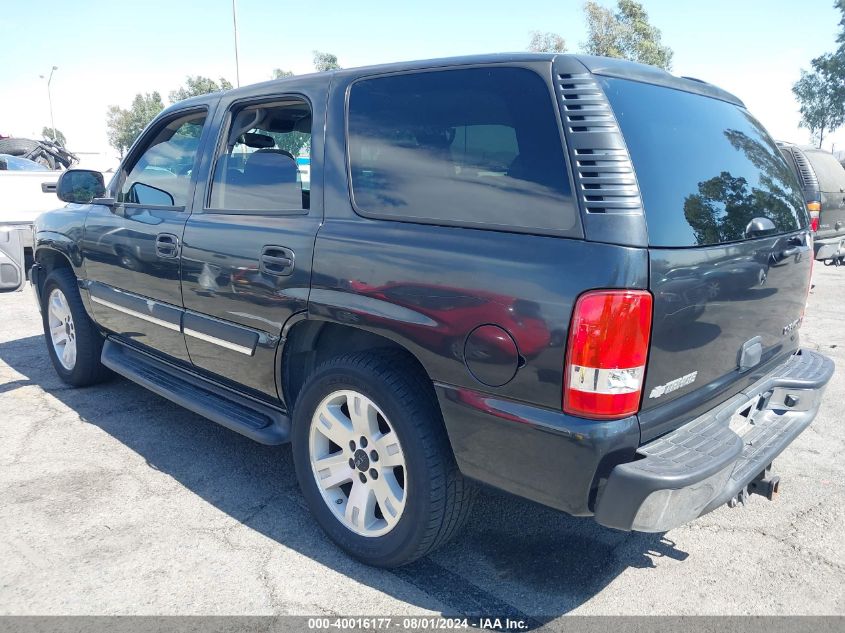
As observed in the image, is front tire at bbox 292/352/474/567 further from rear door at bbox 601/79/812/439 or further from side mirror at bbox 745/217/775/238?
side mirror at bbox 745/217/775/238

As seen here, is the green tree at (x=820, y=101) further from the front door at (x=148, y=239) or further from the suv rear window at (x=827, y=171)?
the front door at (x=148, y=239)

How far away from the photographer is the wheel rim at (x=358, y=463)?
8.15 ft

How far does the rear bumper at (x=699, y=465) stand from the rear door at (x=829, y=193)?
7.58 meters

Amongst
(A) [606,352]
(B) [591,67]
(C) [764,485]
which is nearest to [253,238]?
(B) [591,67]

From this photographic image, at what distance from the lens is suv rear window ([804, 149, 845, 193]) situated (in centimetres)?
917

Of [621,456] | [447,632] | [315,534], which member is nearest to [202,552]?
[315,534]

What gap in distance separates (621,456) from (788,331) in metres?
1.35

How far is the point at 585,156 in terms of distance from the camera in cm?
198

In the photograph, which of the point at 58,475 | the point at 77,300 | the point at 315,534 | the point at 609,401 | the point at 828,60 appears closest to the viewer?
the point at 609,401

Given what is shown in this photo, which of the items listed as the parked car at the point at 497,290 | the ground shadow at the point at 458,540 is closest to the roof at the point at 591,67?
the parked car at the point at 497,290

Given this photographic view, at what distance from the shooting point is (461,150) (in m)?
2.28

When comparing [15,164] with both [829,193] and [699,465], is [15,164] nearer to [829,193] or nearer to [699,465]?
[699,465]

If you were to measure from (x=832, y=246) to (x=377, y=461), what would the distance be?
26.1 feet

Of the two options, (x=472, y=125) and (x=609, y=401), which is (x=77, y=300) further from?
(x=609, y=401)
